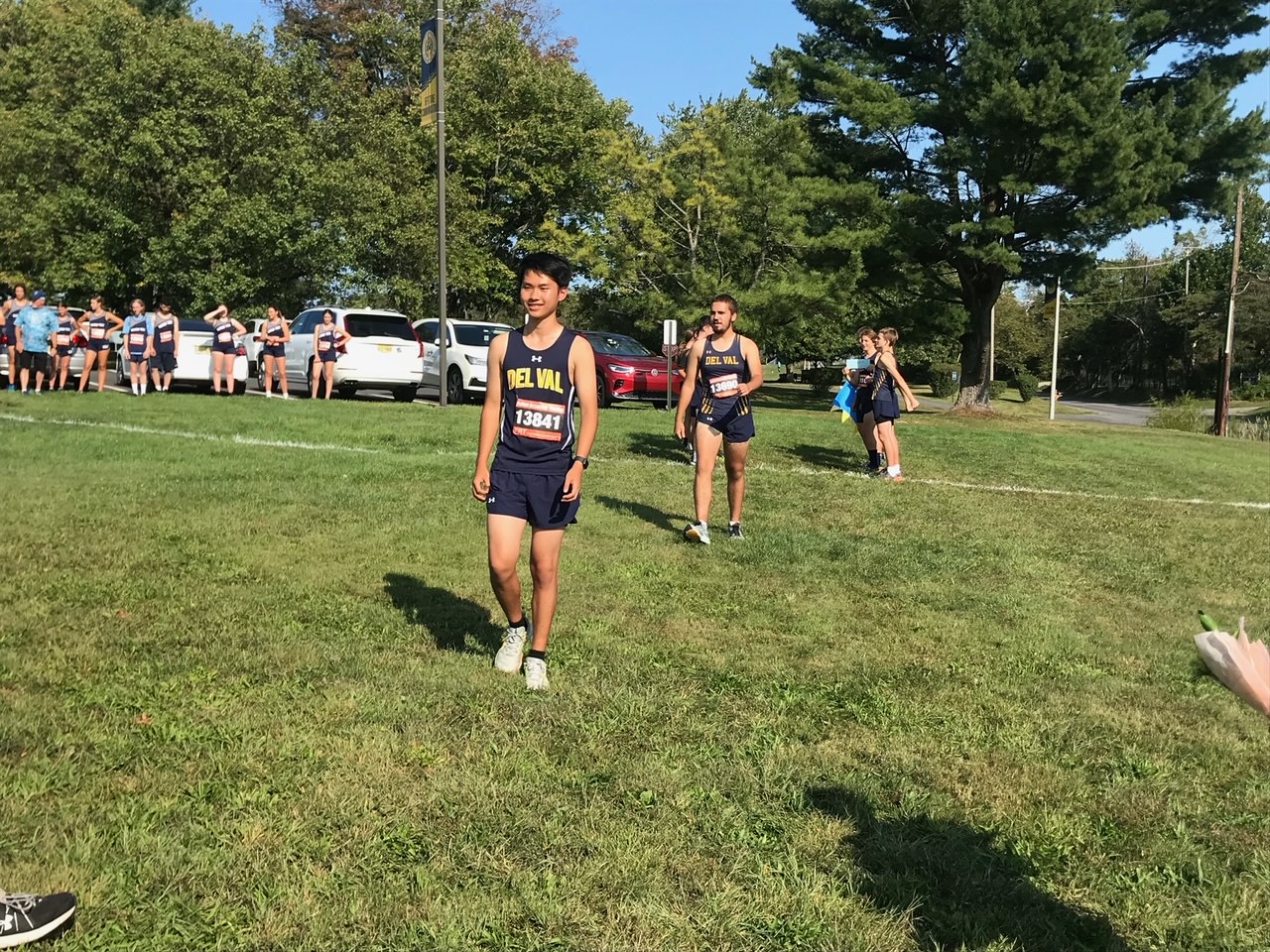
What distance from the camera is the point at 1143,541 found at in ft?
28.1

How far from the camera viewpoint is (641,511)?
344 inches


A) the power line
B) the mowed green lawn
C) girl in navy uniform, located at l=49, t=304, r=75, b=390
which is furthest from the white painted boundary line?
the power line

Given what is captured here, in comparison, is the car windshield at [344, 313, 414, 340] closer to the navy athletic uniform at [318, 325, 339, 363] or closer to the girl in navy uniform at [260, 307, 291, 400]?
the navy athletic uniform at [318, 325, 339, 363]

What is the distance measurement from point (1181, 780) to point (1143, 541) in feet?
18.3

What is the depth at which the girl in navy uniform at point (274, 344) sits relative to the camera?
17.5 metres

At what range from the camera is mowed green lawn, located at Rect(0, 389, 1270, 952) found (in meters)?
2.62

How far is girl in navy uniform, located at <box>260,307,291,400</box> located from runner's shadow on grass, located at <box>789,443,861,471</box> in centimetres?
928

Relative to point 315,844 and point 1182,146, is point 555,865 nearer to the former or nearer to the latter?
point 315,844

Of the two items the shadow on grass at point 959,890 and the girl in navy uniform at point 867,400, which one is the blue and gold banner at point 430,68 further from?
the shadow on grass at point 959,890

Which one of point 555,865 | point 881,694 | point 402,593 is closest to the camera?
point 555,865

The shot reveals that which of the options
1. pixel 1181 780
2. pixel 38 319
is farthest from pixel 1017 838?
pixel 38 319

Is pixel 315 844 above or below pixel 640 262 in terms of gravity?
below

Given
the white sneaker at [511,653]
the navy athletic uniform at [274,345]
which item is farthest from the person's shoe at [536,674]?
the navy athletic uniform at [274,345]

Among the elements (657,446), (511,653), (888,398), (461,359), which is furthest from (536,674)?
(461,359)
